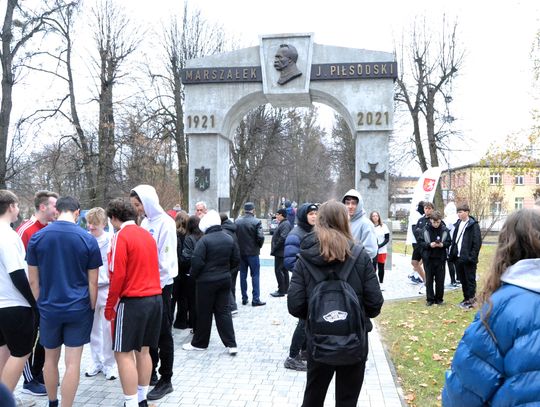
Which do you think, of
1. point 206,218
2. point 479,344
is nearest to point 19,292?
point 206,218

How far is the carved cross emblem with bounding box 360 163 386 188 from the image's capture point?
46.3ft

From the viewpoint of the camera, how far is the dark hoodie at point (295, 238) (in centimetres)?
526

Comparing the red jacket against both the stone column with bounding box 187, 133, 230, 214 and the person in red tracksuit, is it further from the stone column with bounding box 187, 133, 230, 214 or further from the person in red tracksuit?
the stone column with bounding box 187, 133, 230, 214

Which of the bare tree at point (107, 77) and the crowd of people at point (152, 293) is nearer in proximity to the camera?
the crowd of people at point (152, 293)

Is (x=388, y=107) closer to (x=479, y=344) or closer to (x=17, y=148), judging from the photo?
(x=479, y=344)

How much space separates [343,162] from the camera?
39562mm

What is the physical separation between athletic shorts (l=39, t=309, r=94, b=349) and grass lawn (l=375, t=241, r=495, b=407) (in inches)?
127

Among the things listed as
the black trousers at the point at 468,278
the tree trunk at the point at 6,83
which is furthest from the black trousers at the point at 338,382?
the tree trunk at the point at 6,83

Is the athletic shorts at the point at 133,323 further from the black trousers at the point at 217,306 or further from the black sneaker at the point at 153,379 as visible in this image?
the black trousers at the point at 217,306

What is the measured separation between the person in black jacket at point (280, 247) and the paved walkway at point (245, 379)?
235 cm

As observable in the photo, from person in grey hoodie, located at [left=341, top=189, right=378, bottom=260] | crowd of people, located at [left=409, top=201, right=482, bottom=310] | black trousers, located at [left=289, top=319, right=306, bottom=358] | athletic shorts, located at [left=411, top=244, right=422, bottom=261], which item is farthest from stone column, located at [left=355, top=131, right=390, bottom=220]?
black trousers, located at [left=289, top=319, right=306, bottom=358]

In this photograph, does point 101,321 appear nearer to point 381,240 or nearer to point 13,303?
point 13,303

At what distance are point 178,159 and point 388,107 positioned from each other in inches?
629

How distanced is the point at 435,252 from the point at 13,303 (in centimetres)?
744
